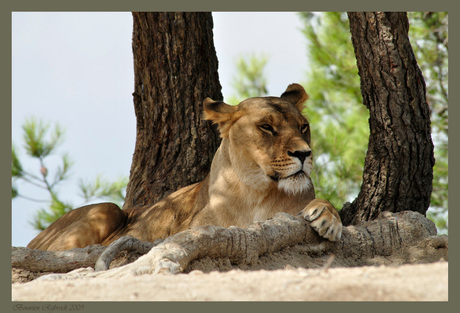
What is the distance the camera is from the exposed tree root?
4.14 m

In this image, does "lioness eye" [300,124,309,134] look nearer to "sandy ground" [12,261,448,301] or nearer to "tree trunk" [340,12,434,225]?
"tree trunk" [340,12,434,225]

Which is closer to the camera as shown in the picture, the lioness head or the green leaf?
the lioness head

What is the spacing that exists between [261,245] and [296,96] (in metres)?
2.32

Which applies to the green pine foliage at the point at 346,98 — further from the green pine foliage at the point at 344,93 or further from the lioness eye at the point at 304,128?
the lioness eye at the point at 304,128

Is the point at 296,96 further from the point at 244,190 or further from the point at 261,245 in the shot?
the point at 261,245

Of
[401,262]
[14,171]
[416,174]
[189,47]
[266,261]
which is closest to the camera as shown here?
[266,261]

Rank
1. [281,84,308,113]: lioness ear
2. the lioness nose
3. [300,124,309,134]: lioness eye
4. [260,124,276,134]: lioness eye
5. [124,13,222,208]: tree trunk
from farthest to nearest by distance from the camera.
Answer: [124,13,222,208]: tree trunk < [281,84,308,113]: lioness ear < [300,124,309,134]: lioness eye < [260,124,276,134]: lioness eye < the lioness nose

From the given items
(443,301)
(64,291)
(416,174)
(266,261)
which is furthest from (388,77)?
(64,291)

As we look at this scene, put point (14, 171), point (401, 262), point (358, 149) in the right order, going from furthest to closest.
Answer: point (358, 149), point (14, 171), point (401, 262)

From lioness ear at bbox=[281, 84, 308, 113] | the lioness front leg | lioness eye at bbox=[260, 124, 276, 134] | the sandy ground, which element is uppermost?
lioness ear at bbox=[281, 84, 308, 113]

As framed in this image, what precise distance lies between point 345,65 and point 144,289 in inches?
411

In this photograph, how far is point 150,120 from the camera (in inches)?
307

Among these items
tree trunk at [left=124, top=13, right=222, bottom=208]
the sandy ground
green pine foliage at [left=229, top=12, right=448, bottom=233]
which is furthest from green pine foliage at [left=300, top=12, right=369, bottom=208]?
the sandy ground

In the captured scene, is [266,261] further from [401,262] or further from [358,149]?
[358,149]
